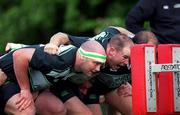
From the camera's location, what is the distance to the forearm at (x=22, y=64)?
675cm

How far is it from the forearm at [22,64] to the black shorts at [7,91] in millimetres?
202

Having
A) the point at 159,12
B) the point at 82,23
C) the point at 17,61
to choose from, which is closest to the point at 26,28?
the point at 82,23

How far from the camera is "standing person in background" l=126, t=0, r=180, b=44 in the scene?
8.09 meters

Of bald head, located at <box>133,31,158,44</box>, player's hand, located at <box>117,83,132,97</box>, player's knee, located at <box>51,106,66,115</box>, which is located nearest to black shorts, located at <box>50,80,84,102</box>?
player's knee, located at <box>51,106,66,115</box>

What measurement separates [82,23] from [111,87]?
10.7 metres

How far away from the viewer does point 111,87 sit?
7.40m

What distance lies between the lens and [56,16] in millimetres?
18578

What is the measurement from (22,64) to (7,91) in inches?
15.3

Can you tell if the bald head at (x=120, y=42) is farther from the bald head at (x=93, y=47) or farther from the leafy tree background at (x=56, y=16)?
the leafy tree background at (x=56, y=16)

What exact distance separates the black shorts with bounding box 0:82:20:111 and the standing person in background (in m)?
1.61

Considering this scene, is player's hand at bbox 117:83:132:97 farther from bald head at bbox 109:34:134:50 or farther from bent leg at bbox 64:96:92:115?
bald head at bbox 109:34:134:50

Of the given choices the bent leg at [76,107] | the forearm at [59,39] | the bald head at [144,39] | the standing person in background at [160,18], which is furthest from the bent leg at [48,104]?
the standing person in background at [160,18]

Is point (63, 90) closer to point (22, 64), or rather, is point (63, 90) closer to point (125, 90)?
point (22, 64)

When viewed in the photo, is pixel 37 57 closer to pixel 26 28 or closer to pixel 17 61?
pixel 17 61
